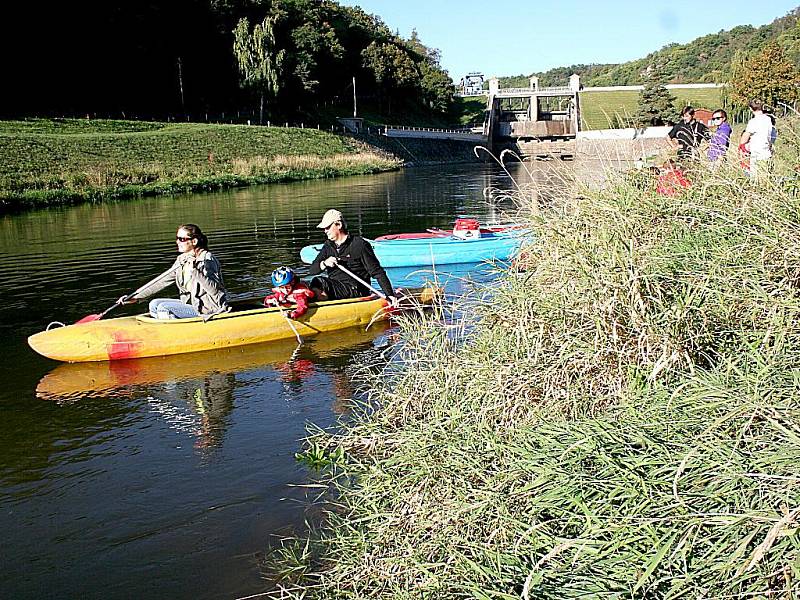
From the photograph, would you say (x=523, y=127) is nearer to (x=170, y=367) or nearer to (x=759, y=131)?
(x=759, y=131)

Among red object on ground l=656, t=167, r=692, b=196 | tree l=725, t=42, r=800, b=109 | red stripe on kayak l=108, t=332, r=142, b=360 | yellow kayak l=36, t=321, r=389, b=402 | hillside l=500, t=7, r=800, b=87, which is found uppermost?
hillside l=500, t=7, r=800, b=87

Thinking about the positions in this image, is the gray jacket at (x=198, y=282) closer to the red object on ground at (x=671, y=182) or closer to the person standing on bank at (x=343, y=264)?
the person standing on bank at (x=343, y=264)

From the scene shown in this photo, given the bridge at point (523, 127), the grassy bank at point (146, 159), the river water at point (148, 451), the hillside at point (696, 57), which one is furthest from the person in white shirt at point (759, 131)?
the hillside at point (696, 57)

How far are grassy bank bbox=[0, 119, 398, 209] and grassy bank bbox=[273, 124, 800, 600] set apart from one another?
969 inches

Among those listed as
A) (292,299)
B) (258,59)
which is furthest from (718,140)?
(258,59)

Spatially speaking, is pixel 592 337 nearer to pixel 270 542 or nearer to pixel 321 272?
pixel 270 542

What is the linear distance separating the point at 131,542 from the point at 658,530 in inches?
134

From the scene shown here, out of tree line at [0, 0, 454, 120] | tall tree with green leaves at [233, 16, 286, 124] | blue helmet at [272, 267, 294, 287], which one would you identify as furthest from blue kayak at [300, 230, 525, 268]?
tall tree with green leaves at [233, 16, 286, 124]

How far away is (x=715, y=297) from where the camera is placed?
4141 millimetres

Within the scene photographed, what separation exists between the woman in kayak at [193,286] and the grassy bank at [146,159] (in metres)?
19.3

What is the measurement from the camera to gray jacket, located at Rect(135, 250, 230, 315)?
882cm

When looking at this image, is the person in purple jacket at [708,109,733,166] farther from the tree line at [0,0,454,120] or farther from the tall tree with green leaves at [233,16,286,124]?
the tall tree with green leaves at [233,16,286,124]

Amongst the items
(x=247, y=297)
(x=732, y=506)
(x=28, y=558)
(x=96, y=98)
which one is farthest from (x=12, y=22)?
(x=732, y=506)

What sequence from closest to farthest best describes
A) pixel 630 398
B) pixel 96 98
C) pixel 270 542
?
pixel 630 398 → pixel 270 542 → pixel 96 98
